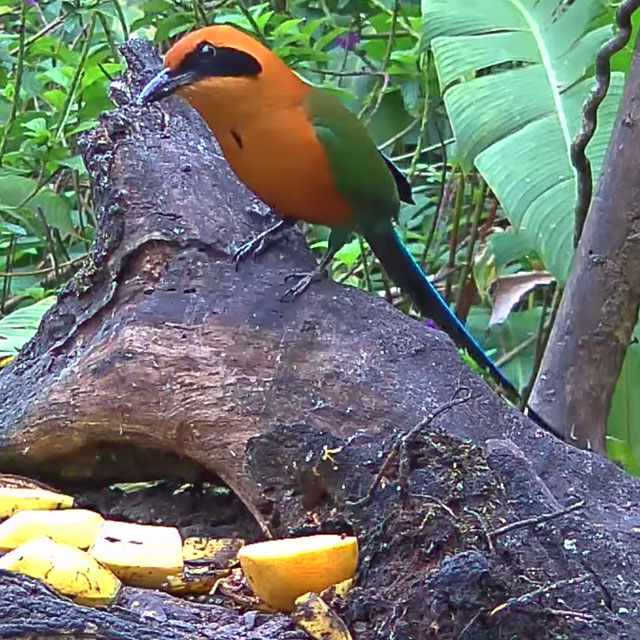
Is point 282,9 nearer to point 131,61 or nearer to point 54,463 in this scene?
point 131,61

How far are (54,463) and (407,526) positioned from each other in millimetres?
656

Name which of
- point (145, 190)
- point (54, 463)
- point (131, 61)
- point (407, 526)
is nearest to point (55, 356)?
A: point (54, 463)

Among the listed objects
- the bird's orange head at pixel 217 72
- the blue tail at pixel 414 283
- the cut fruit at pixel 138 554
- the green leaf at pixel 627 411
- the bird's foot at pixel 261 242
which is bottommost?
the green leaf at pixel 627 411

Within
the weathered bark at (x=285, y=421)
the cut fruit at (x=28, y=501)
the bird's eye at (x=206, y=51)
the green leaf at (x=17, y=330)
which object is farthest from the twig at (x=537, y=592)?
the green leaf at (x=17, y=330)

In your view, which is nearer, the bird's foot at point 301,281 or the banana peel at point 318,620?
the banana peel at point 318,620

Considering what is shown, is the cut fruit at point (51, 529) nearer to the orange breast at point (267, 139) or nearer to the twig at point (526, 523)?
the twig at point (526, 523)

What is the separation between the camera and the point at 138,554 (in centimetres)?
116

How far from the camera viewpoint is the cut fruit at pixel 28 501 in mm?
1350

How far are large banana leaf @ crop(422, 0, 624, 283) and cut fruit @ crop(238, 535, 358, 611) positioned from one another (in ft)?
2.92

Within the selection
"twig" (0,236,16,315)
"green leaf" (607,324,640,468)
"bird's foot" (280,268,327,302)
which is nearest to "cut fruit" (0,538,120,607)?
"bird's foot" (280,268,327,302)

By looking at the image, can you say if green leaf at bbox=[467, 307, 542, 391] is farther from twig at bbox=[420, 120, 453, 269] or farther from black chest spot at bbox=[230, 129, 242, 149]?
black chest spot at bbox=[230, 129, 242, 149]

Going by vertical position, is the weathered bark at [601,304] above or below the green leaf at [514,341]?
above

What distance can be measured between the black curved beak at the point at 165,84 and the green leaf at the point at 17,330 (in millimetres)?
462

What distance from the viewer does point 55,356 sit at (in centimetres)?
164
